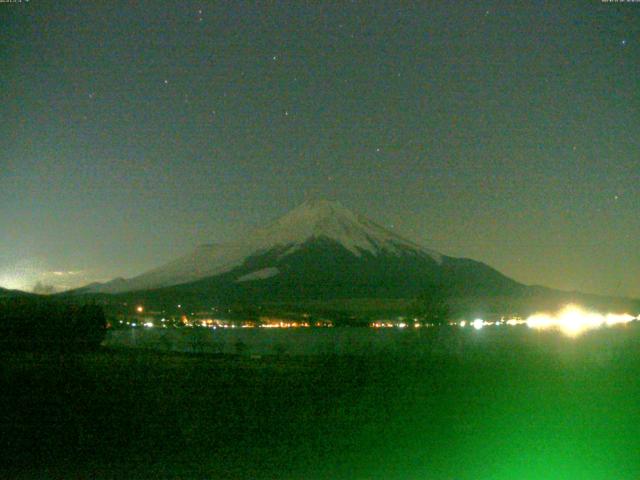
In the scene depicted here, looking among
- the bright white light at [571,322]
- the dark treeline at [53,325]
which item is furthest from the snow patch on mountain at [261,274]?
the dark treeline at [53,325]

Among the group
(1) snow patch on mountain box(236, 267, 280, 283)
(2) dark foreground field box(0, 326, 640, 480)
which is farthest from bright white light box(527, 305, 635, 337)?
(1) snow patch on mountain box(236, 267, 280, 283)

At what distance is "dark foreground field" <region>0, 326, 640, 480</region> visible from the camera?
33.9ft

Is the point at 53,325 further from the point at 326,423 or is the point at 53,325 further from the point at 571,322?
the point at 571,322

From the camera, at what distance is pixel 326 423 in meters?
13.2

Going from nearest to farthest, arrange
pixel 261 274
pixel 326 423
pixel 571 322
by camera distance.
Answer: pixel 326 423 < pixel 571 322 < pixel 261 274

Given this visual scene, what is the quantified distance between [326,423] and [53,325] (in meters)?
29.4

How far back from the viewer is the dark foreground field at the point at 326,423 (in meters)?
10.3

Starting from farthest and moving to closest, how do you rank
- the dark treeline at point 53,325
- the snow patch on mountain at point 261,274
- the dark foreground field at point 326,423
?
the snow patch on mountain at point 261,274 → the dark treeline at point 53,325 → the dark foreground field at point 326,423

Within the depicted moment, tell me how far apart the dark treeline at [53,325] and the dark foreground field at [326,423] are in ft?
55.6

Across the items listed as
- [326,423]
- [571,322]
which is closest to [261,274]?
[571,322]

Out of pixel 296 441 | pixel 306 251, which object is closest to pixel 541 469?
pixel 296 441

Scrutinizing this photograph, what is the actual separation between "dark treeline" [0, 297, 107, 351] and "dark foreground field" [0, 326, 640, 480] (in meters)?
17.0

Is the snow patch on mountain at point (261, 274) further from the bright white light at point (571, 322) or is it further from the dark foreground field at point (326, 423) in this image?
the dark foreground field at point (326, 423)

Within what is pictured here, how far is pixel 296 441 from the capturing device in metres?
11.8
